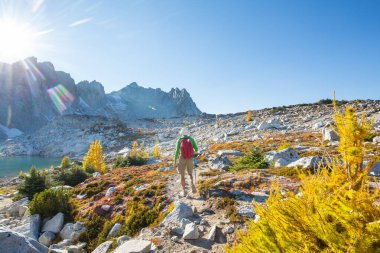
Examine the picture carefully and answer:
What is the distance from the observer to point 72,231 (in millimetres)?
10203

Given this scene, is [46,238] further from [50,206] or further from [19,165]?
[19,165]

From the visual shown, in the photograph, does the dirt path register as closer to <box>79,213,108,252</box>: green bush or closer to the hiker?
the hiker

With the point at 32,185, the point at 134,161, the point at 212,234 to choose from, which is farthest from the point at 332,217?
the point at 134,161

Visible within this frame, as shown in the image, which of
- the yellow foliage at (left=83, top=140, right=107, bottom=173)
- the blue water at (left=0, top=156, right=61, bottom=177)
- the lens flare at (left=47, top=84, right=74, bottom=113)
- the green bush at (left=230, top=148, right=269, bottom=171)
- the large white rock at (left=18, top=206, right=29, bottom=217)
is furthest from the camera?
the lens flare at (left=47, top=84, right=74, bottom=113)

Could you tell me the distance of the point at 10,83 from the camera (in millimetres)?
153625

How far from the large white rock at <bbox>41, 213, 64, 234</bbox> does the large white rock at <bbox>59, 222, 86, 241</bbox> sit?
0.42m

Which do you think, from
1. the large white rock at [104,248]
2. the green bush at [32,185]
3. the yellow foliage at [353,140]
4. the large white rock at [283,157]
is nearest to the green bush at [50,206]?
the large white rock at [104,248]

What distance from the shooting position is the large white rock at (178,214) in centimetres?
853

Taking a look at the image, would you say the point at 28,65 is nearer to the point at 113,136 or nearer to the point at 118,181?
the point at 113,136

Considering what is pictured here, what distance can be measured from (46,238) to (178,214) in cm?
553

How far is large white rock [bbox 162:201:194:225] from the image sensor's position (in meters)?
8.53

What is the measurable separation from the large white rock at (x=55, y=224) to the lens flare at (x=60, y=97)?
180253 mm

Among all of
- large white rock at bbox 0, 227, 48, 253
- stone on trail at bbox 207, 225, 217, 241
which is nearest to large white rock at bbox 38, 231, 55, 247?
large white rock at bbox 0, 227, 48, 253

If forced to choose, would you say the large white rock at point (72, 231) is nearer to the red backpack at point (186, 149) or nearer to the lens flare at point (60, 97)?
the red backpack at point (186, 149)
